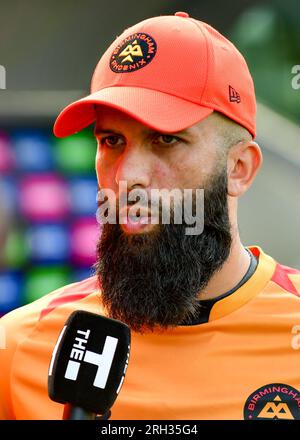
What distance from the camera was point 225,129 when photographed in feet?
6.09

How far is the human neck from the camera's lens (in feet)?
6.13

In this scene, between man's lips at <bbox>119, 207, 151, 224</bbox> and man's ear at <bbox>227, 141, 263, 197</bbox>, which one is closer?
man's lips at <bbox>119, 207, 151, 224</bbox>

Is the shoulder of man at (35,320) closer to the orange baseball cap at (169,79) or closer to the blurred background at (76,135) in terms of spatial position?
the orange baseball cap at (169,79)

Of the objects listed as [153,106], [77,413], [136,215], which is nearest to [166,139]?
[153,106]

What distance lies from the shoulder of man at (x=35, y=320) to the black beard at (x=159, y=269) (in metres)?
0.16

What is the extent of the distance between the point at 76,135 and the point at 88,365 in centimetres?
300

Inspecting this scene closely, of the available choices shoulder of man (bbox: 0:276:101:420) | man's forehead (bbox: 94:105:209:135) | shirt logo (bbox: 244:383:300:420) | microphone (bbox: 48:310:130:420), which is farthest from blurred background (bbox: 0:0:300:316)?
microphone (bbox: 48:310:130:420)

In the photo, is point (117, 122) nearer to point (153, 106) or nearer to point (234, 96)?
point (153, 106)

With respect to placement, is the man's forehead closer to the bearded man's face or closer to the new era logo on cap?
the bearded man's face

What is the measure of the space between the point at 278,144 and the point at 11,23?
178cm

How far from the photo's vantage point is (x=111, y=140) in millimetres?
1830

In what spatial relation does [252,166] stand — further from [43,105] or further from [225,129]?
[43,105]
